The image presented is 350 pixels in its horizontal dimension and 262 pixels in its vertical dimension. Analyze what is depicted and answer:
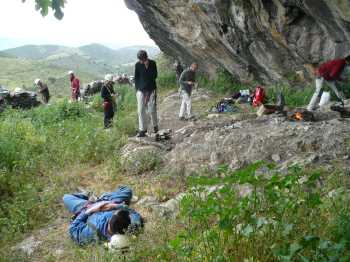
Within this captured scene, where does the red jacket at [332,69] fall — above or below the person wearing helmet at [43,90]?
above

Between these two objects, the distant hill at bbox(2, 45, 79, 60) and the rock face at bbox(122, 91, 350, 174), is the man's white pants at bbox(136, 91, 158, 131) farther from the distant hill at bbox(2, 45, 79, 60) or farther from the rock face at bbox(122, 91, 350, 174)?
the distant hill at bbox(2, 45, 79, 60)

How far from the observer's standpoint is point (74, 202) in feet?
23.6

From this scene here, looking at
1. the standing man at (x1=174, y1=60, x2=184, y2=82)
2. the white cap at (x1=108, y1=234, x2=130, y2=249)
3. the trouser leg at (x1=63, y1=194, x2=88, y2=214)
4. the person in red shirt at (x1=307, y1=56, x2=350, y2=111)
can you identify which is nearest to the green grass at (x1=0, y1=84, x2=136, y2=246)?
the trouser leg at (x1=63, y1=194, x2=88, y2=214)

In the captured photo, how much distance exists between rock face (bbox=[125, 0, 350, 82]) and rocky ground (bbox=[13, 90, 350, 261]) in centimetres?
247

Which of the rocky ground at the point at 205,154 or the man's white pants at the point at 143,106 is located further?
the man's white pants at the point at 143,106

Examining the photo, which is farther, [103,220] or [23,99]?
[23,99]

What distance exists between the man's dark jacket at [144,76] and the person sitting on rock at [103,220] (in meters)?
3.22

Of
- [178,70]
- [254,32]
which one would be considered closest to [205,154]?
[254,32]

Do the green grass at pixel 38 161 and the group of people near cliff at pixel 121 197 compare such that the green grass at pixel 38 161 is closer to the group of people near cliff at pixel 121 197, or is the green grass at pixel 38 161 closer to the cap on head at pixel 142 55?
the group of people near cliff at pixel 121 197

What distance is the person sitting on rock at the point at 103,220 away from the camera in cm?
557

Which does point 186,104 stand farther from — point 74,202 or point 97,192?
point 74,202

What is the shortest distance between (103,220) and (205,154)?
8.84ft

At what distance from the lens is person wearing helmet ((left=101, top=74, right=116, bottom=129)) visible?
12562mm

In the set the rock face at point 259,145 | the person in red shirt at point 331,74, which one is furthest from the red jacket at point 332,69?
the rock face at point 259,145
